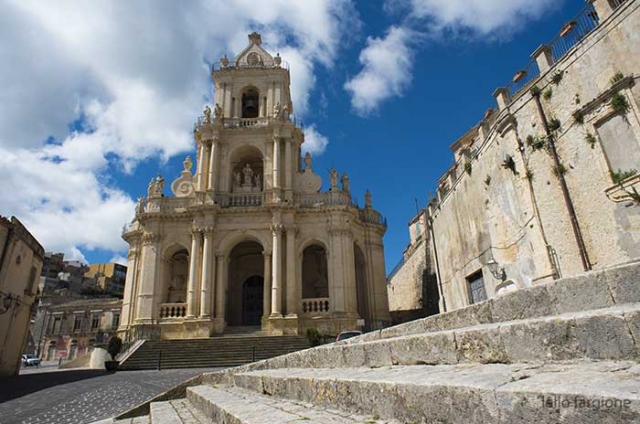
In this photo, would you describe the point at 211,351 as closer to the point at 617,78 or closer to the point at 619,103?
the point at 619,103

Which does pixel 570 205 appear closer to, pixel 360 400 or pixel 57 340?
pixel 360 400

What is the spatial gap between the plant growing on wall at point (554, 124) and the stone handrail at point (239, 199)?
54.0 ft

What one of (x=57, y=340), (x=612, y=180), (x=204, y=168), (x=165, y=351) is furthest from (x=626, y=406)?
(x=57, y=340)

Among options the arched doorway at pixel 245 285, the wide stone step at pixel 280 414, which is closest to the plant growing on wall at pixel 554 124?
the wide stone step at pixel 280 414

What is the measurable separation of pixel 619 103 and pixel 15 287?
76.6 feet

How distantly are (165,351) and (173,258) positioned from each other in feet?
26.8

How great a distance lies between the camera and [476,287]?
1441cm

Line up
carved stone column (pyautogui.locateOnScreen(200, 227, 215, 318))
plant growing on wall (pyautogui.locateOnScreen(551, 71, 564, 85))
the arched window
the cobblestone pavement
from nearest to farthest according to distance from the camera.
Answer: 1. the cobblestone pavement
2. plant growing on wall (pyautogui.locateOnScreen(551, 71, 564, 85))
3. carved stone column (pyautogui.locateOnScreen(200, 227, 215, 318))
4. the arched window

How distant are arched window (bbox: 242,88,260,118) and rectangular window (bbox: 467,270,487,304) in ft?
67.5

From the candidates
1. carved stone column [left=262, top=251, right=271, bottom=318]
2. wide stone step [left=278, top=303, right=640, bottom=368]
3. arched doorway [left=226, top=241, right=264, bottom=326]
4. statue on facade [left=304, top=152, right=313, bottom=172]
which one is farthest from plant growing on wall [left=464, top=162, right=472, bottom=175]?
arched doorway [left=226, top=241, right=264, bottom=326]

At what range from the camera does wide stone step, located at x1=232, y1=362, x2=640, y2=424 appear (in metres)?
1.32

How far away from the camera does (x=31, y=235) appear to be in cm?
1888

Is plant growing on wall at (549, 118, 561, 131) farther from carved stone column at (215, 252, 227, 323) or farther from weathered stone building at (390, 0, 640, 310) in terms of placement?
carved stone column at (215, 252, 227, 323)

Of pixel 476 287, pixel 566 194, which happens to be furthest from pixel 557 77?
pixel 476 287
